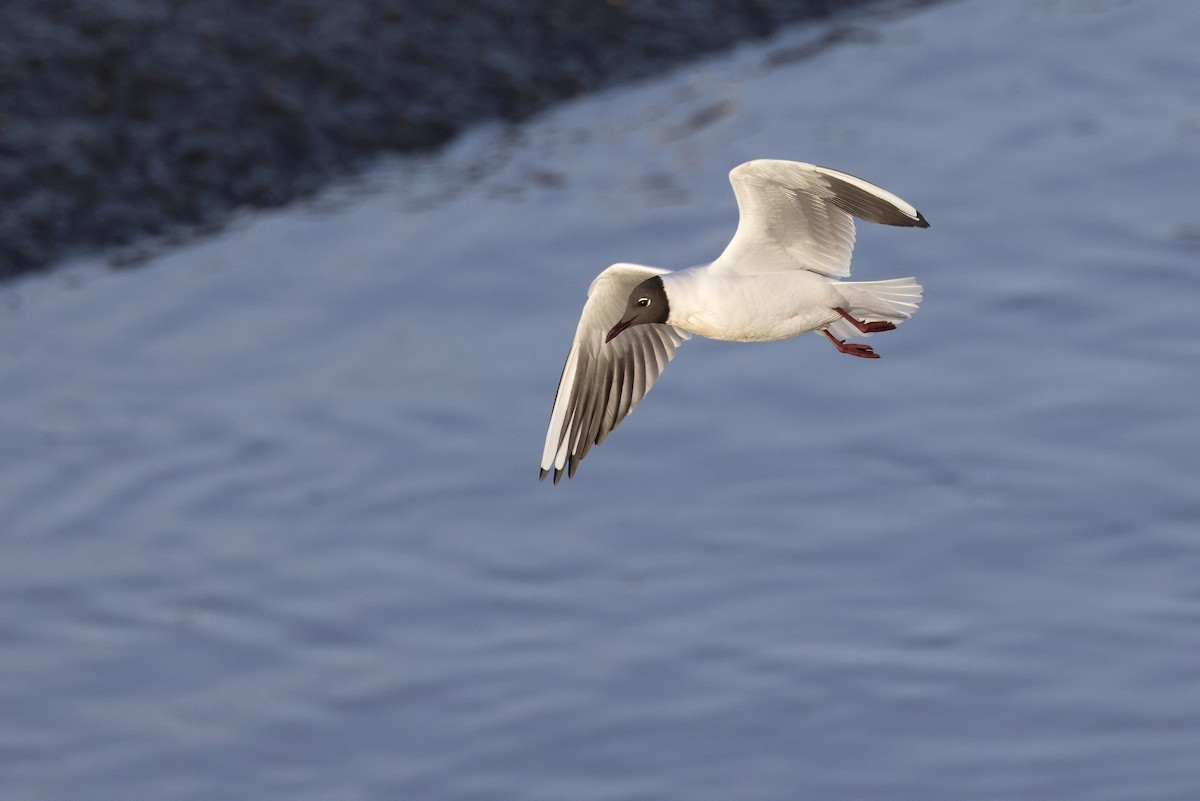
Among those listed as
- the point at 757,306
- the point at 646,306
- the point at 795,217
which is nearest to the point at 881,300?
the point at 795,217

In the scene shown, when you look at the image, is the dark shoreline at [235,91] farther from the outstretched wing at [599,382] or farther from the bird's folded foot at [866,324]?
the bird's folded foot at [866,324]

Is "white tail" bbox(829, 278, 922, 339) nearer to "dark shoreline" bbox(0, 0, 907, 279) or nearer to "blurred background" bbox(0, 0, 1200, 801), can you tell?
"blurred background" bbox(0, 0, 1200, 801)

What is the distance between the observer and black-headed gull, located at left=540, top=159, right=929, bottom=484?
34.0 ft

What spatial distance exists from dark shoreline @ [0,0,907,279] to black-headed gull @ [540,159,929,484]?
40.3ft

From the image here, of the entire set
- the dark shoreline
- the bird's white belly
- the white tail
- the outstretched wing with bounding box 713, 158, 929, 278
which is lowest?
the bird's white belly

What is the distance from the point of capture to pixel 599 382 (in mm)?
11352

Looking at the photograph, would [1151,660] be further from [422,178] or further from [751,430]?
[422,178]

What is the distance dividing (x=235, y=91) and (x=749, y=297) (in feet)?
44.8

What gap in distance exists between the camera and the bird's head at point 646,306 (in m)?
10.5

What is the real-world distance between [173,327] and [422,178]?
3440 millimetres

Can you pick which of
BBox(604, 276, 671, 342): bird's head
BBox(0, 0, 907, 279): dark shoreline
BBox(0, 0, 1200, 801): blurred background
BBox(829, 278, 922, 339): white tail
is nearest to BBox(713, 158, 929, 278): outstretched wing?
BBox(829, 278, 922, 339): white tail

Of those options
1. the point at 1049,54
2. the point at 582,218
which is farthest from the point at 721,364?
the point at 1049,54

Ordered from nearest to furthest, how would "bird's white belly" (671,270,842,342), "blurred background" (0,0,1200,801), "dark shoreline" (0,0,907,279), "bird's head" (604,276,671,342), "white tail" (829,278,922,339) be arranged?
"bird's white belly" (671,270,842,342), "bird's head" (604,276,671,342), "white tail" (829,278,922,339), "blurred background" (0,0,1200,801), "dark shoreline" (0,0,907,279)

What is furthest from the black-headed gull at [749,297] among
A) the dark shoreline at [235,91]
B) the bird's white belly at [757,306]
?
the dark shoreline at [235,91]
